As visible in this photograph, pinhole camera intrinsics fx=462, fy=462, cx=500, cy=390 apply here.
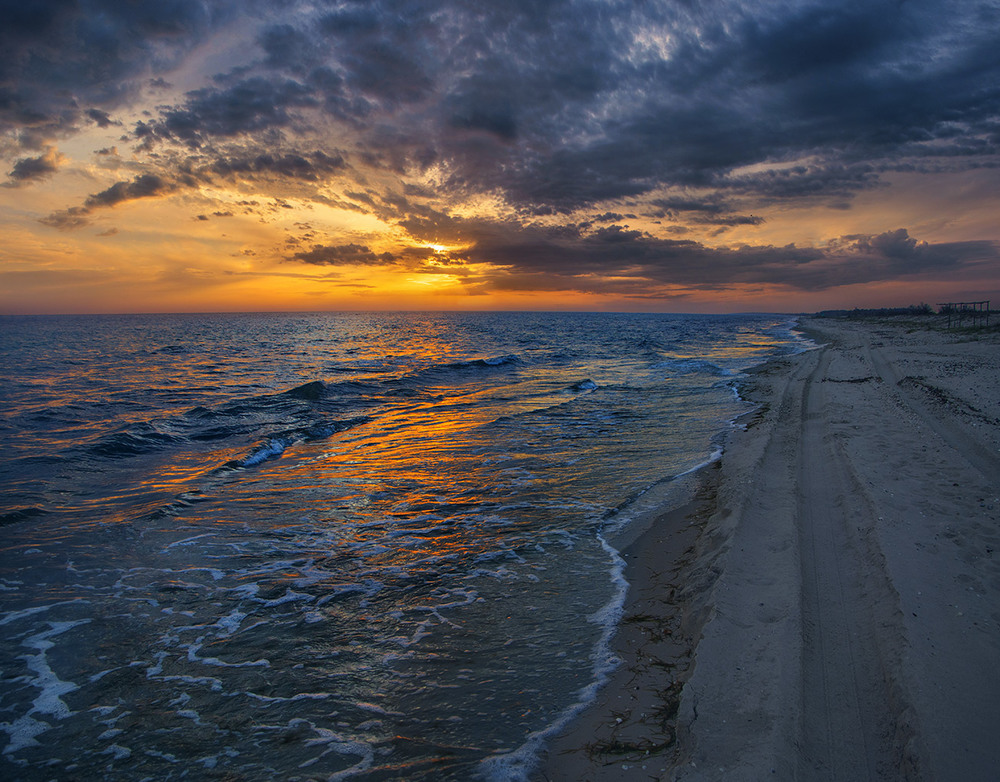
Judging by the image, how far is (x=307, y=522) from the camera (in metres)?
8.84

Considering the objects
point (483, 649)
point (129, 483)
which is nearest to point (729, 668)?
point (483, 649)

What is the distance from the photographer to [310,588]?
21.7 feet

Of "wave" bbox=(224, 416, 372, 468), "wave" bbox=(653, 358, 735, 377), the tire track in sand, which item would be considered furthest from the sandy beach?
"wave" bbox=(653, 358, 735, 377)

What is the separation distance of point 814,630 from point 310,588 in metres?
6.24

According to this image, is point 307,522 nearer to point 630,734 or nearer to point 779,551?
point 630,734

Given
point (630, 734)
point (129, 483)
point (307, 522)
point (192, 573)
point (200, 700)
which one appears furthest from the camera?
point (129, 483)

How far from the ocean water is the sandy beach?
24.3 inches

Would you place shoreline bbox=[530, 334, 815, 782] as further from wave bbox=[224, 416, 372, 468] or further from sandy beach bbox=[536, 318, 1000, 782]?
wave bbox=[224, 416, 372, 468]

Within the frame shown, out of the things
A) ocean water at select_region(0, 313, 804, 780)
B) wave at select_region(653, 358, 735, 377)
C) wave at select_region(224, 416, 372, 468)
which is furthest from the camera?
wave at select_region(653, 358, 735, 377)

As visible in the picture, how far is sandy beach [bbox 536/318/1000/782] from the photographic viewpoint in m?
A: 3.42

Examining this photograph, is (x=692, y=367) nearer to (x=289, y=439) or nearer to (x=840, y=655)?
(x=289, y=439)

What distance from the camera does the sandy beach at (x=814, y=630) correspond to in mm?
3422

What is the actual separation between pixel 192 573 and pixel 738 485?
959cm

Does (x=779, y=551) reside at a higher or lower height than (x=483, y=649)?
higher
